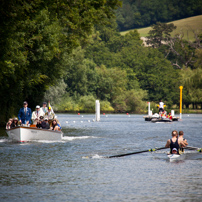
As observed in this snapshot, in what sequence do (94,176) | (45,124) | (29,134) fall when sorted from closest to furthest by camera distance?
1. (94,176)
2. (29,134)
3. (45,124)

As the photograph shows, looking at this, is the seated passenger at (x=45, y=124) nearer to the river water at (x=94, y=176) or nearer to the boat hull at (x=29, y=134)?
the boat hull at (x=29, y=134)

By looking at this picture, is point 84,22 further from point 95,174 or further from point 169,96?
point 169,96

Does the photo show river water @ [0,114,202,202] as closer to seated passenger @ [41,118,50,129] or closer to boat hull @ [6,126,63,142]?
boat hull @ [6,126,63,142]

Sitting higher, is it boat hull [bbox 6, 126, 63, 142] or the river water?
boat hull [bbox 6, 126, 63, 142]

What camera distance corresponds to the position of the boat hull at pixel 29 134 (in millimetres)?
29183

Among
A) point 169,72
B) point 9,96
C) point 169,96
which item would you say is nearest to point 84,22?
point 9,96

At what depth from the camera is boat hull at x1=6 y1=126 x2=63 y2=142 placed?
95.7 ft

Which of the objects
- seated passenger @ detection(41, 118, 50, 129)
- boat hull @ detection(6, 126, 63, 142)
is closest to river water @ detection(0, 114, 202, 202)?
boat hull @ detection(6, 126, 63, 142)

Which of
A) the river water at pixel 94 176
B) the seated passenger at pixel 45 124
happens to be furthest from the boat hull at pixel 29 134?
the river water at pixel 94 176

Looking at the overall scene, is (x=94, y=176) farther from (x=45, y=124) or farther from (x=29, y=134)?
(x=45, y=124)

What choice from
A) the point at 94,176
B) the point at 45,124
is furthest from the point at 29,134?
the point at 94,176

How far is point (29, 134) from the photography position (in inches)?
1166

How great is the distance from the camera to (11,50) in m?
30.6

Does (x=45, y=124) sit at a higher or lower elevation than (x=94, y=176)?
higher
